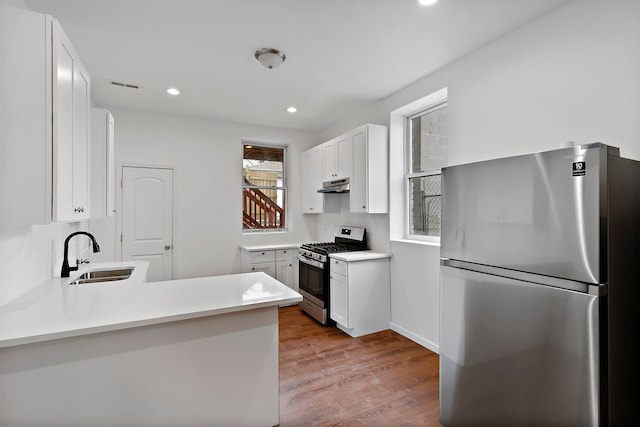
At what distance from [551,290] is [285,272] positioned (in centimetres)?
366

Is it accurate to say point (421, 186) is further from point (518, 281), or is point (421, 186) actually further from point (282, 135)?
point (282, 135)

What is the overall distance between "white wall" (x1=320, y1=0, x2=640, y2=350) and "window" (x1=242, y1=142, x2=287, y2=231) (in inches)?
104

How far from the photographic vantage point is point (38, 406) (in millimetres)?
1356

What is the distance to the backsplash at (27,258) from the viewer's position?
1647mm

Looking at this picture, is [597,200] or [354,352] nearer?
[597,200]

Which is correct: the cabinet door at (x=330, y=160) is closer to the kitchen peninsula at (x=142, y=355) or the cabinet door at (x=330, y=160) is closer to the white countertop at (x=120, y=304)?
the white countertop at (x=120, y=304)

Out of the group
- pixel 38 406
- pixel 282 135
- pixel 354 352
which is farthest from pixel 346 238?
pixel 38 406

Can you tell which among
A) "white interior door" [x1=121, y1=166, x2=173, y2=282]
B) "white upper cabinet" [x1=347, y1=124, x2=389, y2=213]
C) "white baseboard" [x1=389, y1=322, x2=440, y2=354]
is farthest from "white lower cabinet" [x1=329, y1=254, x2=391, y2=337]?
"white interior door" [x1=121, y1=166, x2=173, y2=282]

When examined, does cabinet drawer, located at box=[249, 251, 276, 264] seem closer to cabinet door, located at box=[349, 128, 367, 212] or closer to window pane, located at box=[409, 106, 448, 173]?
cabinet door, located at box=[349, 128, 367, 212]

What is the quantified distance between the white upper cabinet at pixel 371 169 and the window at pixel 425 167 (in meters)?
0.29

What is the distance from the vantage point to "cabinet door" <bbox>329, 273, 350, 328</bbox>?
3416 mm

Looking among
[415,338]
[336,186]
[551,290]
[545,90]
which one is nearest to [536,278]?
[551,290]

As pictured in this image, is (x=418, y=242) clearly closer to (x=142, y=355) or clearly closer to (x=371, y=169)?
(x=371, y=169)

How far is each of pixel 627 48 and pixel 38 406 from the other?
3.48 metres
